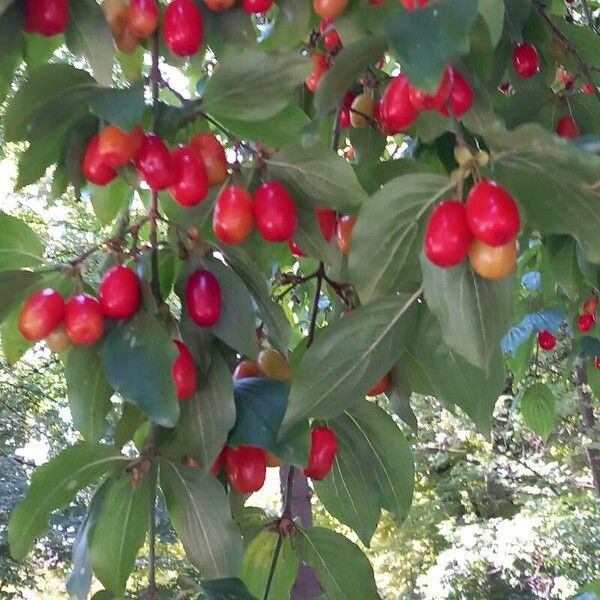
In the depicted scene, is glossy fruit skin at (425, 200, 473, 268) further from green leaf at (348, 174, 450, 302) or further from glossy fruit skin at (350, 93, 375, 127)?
glossy fruit skin at (350, 93, 375, 127)

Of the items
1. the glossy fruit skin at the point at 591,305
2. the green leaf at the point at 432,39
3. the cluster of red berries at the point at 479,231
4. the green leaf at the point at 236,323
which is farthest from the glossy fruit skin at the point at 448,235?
the glossy fruit skin at the point at 591,305

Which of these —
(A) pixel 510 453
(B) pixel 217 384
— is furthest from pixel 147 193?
(A) pixel 510 453

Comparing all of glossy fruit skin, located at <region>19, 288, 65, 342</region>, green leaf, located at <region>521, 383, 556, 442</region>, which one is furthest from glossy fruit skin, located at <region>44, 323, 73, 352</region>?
green leaf, located at <region>521, 383, 556, 442</region>

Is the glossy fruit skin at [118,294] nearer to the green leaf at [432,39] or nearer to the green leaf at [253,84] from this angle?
the green leaf at [253,84]

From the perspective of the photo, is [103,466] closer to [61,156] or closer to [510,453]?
[61,156]

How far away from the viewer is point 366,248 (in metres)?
0.56

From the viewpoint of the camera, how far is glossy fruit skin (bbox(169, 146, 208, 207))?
0.63 m

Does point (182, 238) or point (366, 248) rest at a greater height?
point (182, 238)

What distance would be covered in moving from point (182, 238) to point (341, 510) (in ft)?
1.09

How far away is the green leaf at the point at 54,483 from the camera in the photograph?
68 centimetres

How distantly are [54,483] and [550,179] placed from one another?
50cm

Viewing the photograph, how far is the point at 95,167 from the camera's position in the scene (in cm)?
63

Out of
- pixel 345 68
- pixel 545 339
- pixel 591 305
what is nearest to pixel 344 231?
pixel 345 68

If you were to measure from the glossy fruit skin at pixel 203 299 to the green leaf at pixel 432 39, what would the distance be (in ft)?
0.93
